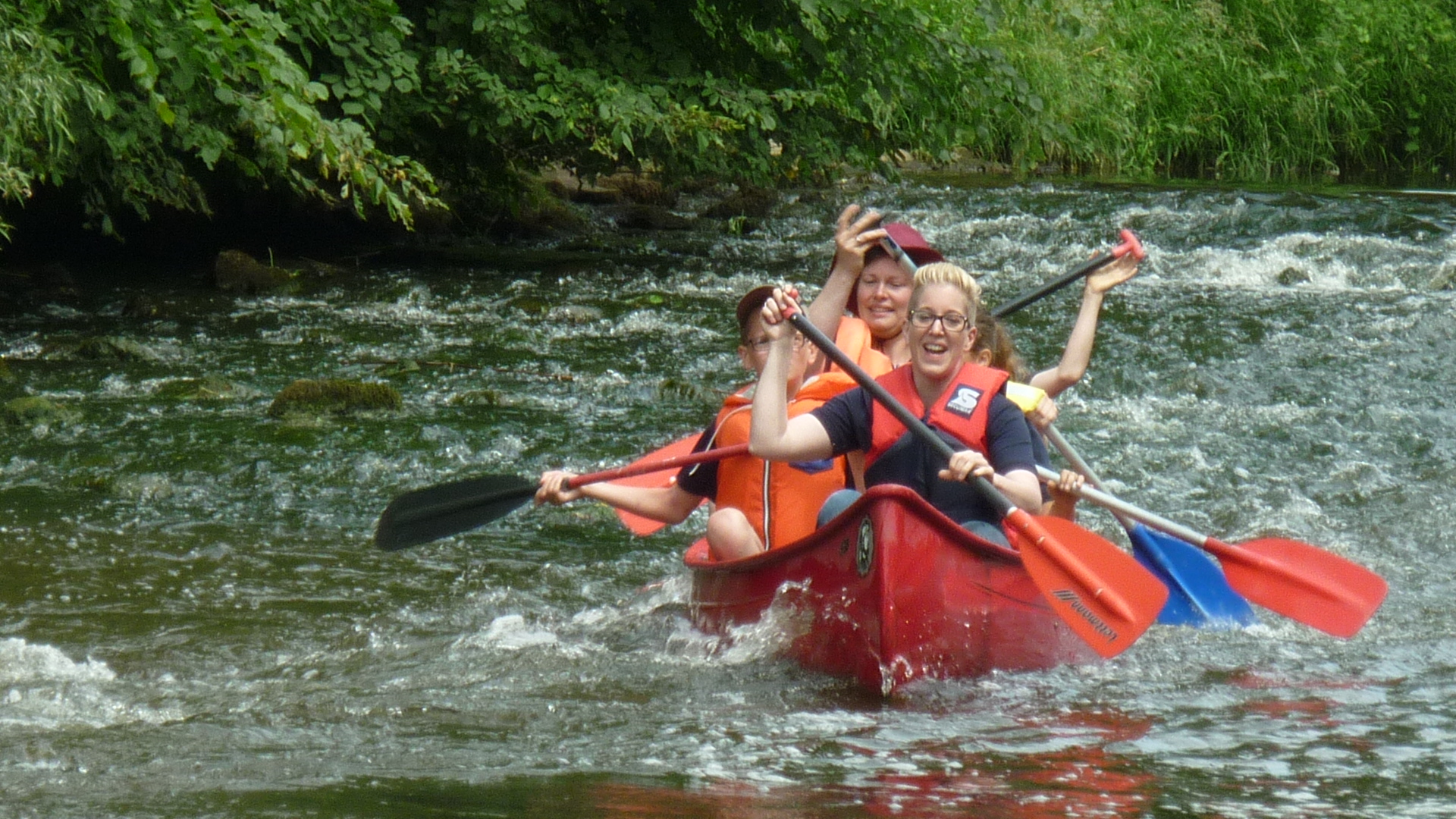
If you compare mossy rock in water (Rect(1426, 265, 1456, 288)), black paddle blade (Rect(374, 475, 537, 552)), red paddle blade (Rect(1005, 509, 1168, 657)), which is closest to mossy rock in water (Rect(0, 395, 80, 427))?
black paddle blade (Rect(374, 475, 537, 552))

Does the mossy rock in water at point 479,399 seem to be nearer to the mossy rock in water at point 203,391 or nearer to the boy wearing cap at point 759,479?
the mossy rock in water at point 203,391

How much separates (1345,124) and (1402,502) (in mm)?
10433

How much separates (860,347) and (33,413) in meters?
4.08

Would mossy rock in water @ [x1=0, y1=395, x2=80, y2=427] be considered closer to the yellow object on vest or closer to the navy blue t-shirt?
the navy blue t-shirt

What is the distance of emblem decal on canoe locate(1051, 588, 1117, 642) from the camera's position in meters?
3.85

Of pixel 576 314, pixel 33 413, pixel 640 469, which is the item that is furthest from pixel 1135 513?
pixel 576 314

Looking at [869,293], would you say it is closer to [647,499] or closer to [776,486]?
[776,486]

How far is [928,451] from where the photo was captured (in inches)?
161

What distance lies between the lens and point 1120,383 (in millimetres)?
7793

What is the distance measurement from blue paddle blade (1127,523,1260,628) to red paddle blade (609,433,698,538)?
4.95ft

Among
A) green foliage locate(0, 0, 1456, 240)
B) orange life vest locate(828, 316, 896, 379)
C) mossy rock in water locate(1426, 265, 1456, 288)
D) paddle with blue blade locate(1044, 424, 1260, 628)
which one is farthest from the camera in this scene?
mossy rock in water locate(1426, 265, 1456, 288)

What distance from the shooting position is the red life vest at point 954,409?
4.04m

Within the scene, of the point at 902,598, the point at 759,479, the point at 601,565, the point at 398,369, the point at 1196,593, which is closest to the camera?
the point at 902,598

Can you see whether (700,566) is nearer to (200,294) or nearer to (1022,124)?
(200,294)
